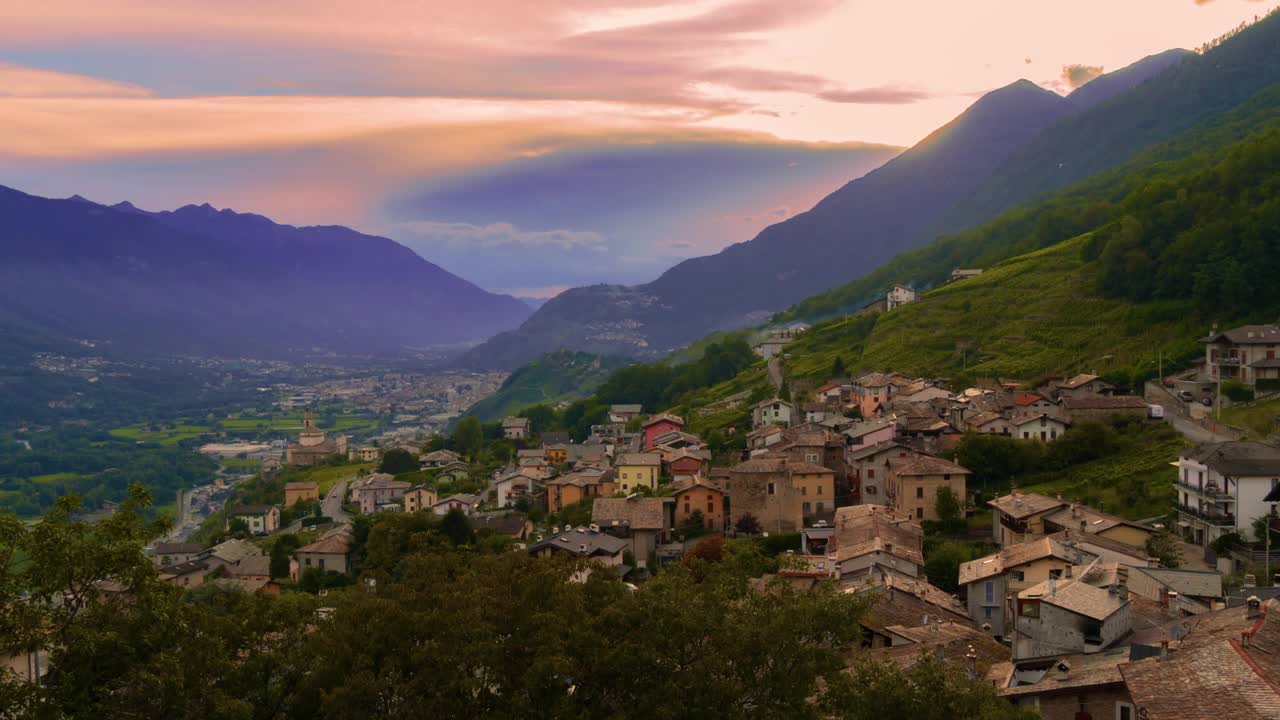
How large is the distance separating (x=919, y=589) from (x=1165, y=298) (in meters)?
46.8

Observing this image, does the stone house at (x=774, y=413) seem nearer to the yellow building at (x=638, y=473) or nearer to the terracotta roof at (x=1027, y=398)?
the yellow building at (x=638, y=473)

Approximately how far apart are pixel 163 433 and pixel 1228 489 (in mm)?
169734

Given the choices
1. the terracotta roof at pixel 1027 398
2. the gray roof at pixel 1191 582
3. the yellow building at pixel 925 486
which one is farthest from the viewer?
the terracotta roof at pixel 1027 398

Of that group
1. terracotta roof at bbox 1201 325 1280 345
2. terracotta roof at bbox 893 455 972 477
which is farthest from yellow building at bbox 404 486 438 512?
terracotta roof at bbox 1201 325 1280 345

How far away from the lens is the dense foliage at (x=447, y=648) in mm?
12891

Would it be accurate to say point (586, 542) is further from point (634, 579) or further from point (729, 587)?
point (729, 587)

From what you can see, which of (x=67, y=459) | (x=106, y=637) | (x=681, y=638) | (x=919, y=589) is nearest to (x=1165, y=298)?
(x=919, y=589)

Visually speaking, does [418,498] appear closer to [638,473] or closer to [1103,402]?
[638,473]

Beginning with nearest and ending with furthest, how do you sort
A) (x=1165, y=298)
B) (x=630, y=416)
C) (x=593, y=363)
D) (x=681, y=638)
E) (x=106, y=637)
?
(x=106, y=637)
(x=681, y=638)
(x=1165, y=298)
(x=630, y=416)
(x=593, y=363)

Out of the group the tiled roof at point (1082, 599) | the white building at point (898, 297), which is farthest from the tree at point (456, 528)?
the white building at point (898, 297)

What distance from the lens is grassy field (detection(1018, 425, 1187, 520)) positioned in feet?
115

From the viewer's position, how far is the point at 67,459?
133500mm

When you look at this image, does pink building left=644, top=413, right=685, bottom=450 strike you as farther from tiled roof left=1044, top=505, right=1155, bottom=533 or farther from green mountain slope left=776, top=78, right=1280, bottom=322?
green mountain slope left=776, top=78, right=1280, bottom=322

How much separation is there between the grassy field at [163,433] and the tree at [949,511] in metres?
142
